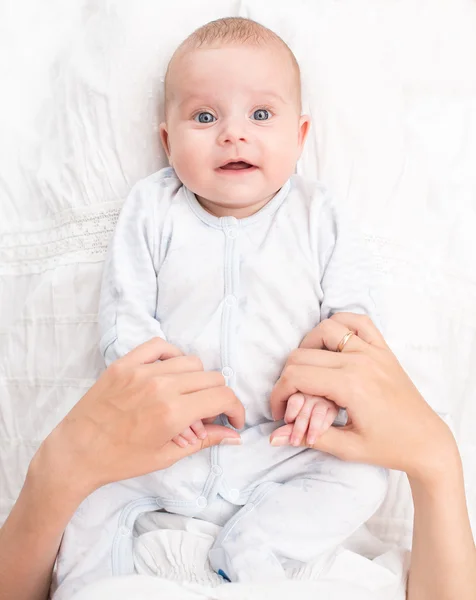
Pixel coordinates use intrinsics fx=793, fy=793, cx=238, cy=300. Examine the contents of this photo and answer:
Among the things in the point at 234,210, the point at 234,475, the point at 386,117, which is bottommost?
the point at 234,475

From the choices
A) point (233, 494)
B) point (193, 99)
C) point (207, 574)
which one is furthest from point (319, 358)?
point (193, 99)

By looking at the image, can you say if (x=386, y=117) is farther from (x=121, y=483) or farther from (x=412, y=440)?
(x=121, y=483)

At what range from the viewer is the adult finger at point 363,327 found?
4.27ft

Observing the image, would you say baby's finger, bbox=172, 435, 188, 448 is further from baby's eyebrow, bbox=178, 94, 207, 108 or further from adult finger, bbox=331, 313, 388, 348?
baby's eyebrow, bbox=178, 94, 207, 108

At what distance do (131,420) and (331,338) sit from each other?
0.35m

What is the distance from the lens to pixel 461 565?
→ 1.25 m

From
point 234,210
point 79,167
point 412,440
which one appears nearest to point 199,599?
point 412,440

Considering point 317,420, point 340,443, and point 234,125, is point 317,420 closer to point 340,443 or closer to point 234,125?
point 340,443

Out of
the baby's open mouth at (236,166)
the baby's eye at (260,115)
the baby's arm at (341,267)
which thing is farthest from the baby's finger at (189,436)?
the baby's eye at (260,115)

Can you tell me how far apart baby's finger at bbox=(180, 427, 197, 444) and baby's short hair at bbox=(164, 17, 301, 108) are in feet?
2.08

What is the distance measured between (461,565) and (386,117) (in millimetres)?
846

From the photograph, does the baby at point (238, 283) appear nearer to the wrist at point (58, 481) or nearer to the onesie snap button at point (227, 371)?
the onesie snap button at point (227, 371)

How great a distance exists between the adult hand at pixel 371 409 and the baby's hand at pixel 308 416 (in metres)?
0.01

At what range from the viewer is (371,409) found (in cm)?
123
